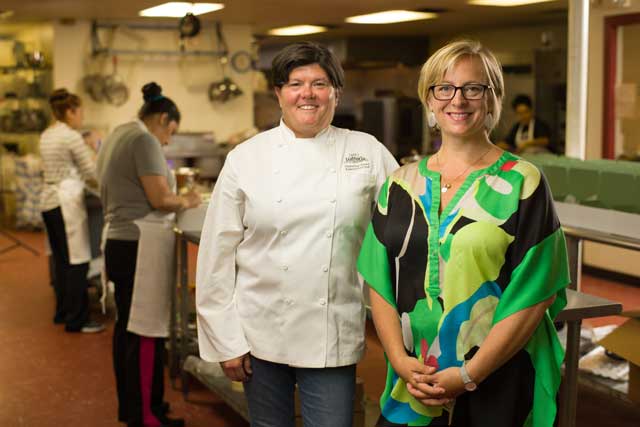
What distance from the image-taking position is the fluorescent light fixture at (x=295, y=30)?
10.2 metres

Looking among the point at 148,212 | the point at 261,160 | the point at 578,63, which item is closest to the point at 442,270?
the point at 261,160

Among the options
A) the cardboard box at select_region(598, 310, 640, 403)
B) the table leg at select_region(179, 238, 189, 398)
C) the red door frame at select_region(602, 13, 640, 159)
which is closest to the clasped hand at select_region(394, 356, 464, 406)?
the cardboard box at select_region(598, 310, 640, 403)

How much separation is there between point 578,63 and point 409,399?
457cm

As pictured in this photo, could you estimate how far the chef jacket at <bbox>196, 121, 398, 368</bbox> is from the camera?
219 cm

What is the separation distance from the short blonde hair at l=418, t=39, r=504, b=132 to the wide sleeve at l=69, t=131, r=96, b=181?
13.3 feet

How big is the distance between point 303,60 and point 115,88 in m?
7.27

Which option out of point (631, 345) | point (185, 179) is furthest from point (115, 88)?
point (631, 345)

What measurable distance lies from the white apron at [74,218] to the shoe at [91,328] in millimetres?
397

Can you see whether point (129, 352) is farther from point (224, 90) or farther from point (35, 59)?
point (35, 59)

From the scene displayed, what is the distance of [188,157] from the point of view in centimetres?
923

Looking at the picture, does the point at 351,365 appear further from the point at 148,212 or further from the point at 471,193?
the point at 148,212

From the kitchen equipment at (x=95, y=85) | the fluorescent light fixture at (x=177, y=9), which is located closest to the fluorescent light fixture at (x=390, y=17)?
the fluorescent light fixture at (x=177, y=9)

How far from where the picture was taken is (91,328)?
5.64 meters

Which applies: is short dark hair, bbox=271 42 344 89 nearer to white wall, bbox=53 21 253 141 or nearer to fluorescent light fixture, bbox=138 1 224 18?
fluorescent light fixture, bbox=138 1 224 18
